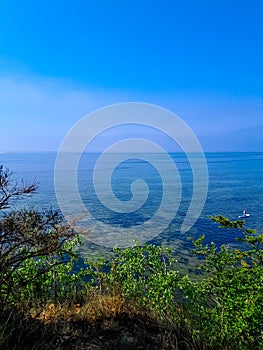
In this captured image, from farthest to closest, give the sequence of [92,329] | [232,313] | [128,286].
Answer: [128,286] < [232,313] < [92,329]

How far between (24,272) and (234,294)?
4.58 meters

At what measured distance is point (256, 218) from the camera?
105 ft

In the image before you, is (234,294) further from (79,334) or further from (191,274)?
(191,274)

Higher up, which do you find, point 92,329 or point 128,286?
point 92,329

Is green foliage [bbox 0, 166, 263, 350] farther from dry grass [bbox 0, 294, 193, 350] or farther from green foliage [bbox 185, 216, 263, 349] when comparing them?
dry grass [bbox 0, 294, 193, 350]

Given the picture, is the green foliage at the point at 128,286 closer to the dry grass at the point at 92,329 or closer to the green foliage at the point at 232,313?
the green foliage at the point at 232,313

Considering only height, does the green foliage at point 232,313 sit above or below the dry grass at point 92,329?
below

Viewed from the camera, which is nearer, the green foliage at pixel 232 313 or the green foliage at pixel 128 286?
the green foliage at pixel 128 286

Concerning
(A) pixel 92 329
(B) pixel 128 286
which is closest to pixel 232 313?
(B) pixel 128 286

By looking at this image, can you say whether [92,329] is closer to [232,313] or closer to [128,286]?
[128,286]

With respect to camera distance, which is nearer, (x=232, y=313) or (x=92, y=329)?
(x=92, y=329)

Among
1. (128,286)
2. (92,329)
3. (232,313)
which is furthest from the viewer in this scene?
(128,286)

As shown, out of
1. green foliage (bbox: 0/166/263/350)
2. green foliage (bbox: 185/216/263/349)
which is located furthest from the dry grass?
green foliage (bbox: 185/216/263/349)

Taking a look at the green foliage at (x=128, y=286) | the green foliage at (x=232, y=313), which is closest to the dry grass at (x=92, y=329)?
the green foliage at (x=128, y=286)
